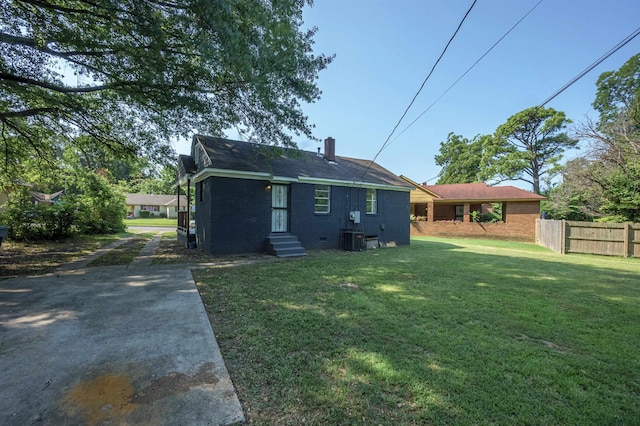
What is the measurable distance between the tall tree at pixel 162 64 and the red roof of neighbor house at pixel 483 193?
18332mm

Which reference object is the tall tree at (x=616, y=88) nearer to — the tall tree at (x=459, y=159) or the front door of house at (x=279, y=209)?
the tall tree at (x=459, y=159)

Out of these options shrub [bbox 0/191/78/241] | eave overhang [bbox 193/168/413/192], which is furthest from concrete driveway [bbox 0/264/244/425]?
shrub [bbox 0/191/78/241]

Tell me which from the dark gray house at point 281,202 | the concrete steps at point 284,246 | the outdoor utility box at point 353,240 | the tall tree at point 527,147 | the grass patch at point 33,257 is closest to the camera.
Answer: the grass patch at point 33,257

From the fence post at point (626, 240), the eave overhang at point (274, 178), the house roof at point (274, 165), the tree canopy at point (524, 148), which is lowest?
the fence post at point (626, 240)

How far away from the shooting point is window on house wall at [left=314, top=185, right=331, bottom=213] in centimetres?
1236

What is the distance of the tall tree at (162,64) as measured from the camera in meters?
5.54

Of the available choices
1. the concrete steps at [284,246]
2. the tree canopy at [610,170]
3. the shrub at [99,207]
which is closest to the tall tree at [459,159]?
the tree canopy at [610,170]

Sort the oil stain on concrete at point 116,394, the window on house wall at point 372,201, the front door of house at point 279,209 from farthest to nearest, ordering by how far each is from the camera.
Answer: the window on house wall at point 372,201 → the front door of house at point 279,209 → the oil stain on concrete at point 116,394

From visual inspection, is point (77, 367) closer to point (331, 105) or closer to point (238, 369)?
point (238, 369)

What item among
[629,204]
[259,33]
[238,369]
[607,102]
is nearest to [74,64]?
[259,33]

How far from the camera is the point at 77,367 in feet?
9.07

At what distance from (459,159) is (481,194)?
16.4 meters

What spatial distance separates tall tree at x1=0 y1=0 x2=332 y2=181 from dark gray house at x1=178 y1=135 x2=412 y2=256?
1.66 m

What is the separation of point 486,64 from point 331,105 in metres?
5.48
